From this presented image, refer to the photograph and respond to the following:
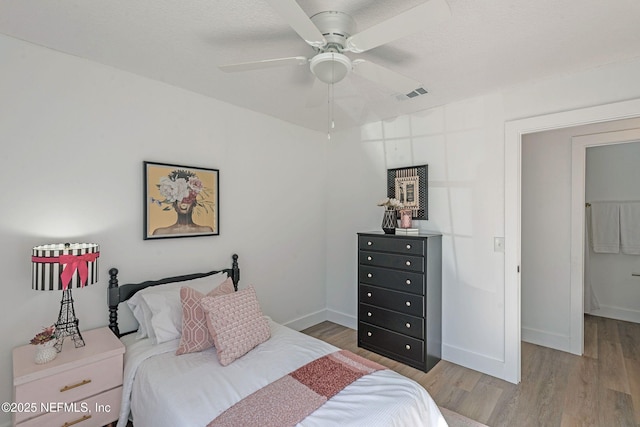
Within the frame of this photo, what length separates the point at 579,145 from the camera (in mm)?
3096

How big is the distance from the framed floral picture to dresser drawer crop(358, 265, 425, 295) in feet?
5.12

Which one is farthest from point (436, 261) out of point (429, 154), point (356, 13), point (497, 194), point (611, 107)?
point (356, 13)

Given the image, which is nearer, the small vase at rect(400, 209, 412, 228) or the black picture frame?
the small vase at rect(400, 209, 412, 228)

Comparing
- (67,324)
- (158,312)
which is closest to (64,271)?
(67,324)

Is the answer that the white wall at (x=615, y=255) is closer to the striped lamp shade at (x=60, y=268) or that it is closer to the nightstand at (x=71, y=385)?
Answer: the nightstand at (x=71, y=385)

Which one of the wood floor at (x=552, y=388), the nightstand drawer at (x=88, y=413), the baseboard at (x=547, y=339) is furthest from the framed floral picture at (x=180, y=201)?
the baseboard at (x=547, y=339)

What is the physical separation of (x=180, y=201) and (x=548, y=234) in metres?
3.80

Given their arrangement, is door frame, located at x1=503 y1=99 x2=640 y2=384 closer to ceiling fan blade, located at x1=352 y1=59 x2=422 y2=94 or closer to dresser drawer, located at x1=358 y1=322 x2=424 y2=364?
dresser drawer, located at x1=358 y1=322 x2=424 y2=364

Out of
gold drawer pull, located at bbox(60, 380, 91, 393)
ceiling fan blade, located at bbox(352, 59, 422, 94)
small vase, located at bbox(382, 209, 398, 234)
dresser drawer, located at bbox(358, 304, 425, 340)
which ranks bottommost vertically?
dresser drawer, located at bbox(358, 304, 425, 340)

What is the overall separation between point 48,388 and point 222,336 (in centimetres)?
92

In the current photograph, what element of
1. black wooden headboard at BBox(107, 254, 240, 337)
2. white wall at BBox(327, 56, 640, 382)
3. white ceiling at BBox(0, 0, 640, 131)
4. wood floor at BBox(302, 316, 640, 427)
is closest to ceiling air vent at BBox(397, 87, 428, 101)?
white ceiling at BBox(0, 0, 640, 131)

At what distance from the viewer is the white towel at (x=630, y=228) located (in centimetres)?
387

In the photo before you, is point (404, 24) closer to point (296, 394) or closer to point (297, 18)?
point (297, 18)

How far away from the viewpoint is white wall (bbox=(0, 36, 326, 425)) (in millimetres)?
1921
